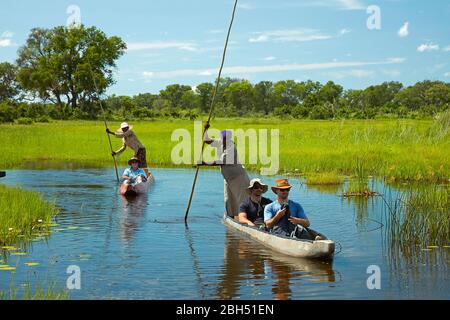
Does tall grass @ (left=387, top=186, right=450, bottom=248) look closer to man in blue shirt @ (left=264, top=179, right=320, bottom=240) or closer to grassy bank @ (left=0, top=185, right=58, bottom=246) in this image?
man in blue shirt @ (left=264, top=179, right=320, bottom=240)

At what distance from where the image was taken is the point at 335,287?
8.84 m

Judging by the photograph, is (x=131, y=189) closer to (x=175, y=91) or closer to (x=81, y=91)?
(x=81, y=91)

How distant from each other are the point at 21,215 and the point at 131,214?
8.61ft

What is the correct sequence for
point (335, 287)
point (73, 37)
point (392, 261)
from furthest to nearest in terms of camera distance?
point (73, 37) → point (392, 261) → point (335, 287)

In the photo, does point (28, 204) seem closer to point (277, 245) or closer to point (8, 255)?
point (8, 255)

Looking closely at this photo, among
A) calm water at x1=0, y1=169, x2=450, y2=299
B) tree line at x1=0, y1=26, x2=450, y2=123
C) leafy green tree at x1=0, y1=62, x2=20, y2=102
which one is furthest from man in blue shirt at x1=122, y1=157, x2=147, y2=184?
leafy green tree at x1=0, y1=62, x2=20, y2=102

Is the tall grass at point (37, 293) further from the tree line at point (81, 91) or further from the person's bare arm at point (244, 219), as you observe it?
the tree line at point (81, 91)

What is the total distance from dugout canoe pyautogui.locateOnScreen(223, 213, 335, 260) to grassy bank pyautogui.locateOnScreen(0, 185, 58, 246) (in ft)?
12.6

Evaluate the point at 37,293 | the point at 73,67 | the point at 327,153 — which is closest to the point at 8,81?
the point at 73,67

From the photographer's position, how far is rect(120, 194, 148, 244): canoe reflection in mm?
12383

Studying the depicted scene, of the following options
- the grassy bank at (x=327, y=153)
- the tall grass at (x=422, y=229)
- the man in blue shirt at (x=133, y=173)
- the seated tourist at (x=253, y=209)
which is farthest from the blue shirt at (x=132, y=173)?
the tall grass at (x=422, y=229)

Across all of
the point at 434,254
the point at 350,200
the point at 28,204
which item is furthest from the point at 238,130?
the point at 434,254

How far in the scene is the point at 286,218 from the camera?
421 inches
